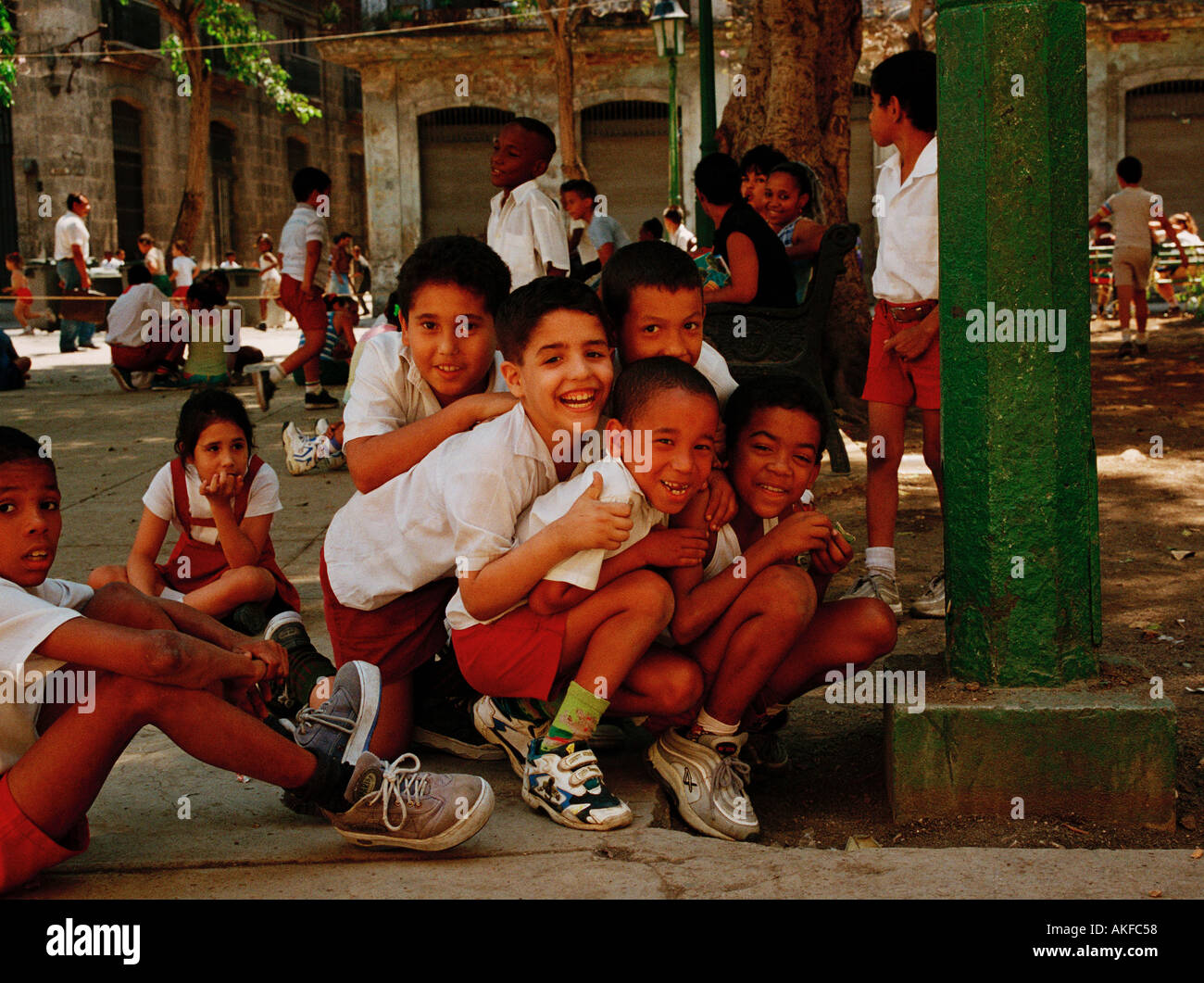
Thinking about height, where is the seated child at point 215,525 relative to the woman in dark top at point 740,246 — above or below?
below

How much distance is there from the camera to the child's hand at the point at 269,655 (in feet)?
8.19

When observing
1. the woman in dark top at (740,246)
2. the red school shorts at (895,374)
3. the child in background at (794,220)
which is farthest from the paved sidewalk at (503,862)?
the child in background at (794,220)

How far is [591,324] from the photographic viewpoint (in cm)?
274

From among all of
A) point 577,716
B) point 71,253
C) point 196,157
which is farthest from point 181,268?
point 577,716

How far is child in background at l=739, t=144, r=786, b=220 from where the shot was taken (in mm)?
6422

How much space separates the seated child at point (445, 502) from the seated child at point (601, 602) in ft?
0.15

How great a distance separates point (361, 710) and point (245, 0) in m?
26.3

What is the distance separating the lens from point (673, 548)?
2.74 meters

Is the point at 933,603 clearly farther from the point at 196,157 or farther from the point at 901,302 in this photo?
the point at 196,157

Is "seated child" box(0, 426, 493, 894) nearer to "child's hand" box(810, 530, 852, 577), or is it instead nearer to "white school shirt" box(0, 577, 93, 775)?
"white school shirt" box(0, 577, 93, 775)

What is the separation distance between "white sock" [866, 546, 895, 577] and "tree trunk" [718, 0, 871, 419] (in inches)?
149

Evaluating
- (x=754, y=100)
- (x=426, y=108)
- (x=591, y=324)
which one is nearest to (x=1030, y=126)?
(x=591, y=324)

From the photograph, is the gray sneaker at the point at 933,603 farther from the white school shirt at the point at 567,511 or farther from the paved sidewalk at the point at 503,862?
the white school shirt at the point at 567,511

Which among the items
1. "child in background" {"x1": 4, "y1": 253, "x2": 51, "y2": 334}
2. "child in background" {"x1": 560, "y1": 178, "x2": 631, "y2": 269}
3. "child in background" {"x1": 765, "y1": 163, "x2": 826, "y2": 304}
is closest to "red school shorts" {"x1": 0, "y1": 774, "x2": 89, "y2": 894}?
"child in background" {"x1": 765, "y1": 163, "x2": 826, "y2": 304}
